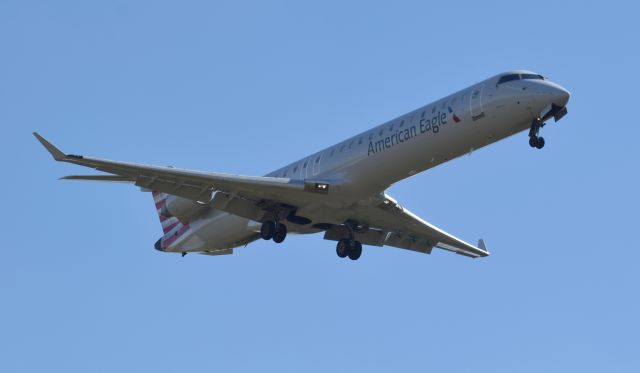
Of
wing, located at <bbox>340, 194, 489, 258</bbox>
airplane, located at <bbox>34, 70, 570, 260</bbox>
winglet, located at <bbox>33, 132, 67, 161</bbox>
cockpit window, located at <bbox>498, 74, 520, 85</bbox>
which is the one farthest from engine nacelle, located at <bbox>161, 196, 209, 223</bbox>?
cockpit window, located at <bbox>498, 74, 520, 85</bbox>

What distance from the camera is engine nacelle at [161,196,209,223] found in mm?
38062

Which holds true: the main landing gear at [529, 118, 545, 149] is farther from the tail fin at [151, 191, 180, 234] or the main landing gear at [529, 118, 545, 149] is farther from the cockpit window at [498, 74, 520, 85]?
the tail fin at [151, 191, 180, 234]

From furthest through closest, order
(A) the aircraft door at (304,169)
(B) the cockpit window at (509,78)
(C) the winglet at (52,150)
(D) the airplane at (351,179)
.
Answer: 1. (A) the aircraft door at (304,169)
2. (B) the cockpit window at (509,78)
3. (D) the airplane at (351,179)
4. (C) the winglet at (52,150)

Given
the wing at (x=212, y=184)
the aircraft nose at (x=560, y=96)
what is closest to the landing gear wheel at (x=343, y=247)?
the wing at (x=212, y=184)

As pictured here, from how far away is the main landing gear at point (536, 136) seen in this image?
105 feet

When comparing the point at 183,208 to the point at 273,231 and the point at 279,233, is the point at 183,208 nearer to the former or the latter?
A: the point at 273,231

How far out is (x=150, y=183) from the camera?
3450cm

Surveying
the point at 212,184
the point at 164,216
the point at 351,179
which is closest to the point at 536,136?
the point at 351,179

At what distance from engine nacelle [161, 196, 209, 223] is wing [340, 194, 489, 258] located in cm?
520

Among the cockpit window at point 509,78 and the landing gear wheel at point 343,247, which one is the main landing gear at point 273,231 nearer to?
the landing gear wheel at point 343,247

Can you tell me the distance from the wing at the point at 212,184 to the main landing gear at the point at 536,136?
6123 millimetres

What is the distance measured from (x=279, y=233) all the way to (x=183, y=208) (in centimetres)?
403

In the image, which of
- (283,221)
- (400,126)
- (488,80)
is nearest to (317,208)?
(283,221)

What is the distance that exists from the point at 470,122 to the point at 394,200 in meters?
4.87
